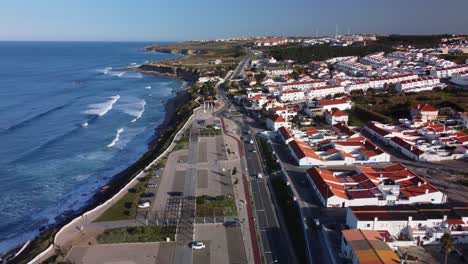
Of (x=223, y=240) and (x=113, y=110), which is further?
(x=113, y=110)

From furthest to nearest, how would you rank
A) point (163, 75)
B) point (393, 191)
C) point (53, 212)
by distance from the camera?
point (163, 75)
point (53, 212)
point (393, 191)

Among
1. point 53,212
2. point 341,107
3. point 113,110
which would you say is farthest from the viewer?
point 113,110

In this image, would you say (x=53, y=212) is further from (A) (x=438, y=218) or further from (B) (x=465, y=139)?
(B) (x=465, y=139)

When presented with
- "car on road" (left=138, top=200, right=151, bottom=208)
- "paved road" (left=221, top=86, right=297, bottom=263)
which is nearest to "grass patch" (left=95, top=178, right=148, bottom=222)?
"car on road" (left=138, top=200, right=151, bottom=208)

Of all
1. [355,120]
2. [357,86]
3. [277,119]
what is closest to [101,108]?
[277,119]

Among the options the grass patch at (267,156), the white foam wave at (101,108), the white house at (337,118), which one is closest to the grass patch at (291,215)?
the grass patch at (267,156)

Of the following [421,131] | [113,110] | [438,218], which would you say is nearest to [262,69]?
[113,110]

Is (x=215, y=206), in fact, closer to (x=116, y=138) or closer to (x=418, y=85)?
(x=116, y=138)

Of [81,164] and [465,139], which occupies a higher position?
[465,139]
